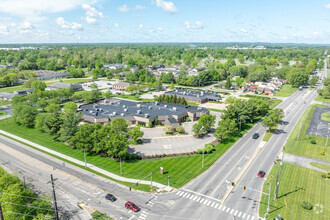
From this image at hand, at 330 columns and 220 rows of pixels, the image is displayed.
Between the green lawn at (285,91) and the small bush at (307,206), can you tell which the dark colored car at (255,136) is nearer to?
the small bush at (307,206)

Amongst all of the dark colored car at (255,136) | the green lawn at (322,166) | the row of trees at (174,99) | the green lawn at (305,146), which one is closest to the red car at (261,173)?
the green lawn at (322,166)

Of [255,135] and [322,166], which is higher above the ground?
[255,135]

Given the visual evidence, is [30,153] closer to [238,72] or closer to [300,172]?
[300,172]

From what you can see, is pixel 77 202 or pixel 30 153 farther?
pixel 30 153

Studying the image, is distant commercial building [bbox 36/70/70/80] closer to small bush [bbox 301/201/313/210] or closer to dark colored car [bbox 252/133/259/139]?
dark colored car [bbox 252/133/259/139]

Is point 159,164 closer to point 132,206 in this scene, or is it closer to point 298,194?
point 132,206

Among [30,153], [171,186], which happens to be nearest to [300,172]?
[171,186]

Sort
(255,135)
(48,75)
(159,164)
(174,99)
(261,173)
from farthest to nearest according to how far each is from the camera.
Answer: (48,75) < (174,99) < (255,135) < (159,164) < (261,173)

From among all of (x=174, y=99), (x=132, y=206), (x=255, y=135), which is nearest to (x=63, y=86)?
(x=174, y=99)
